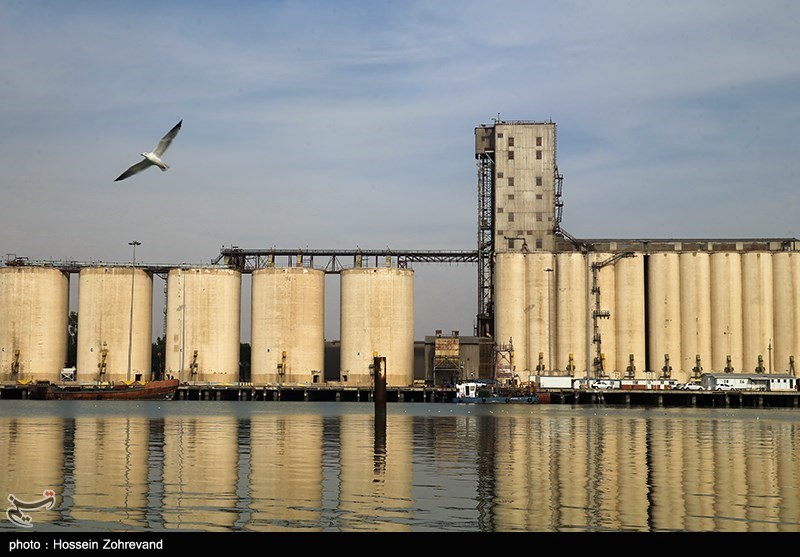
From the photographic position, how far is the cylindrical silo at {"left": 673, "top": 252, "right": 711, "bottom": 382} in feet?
499

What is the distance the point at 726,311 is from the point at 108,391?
86.1 m

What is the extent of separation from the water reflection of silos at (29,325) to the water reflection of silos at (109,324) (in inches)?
164

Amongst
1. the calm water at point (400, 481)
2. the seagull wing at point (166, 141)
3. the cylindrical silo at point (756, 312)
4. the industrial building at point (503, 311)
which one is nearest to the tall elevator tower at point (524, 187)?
the industrial building at point (503, 311)

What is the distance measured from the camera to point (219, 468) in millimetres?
41406

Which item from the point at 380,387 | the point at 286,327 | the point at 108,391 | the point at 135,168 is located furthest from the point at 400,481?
the point at 286,327

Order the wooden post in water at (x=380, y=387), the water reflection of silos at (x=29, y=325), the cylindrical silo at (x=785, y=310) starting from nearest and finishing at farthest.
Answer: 1. the wooden post in water at (x=380, y=387)
2. the cylindrical silo at (x=785, y=310)
3. the water reflection of silos at (x=29, y=325)

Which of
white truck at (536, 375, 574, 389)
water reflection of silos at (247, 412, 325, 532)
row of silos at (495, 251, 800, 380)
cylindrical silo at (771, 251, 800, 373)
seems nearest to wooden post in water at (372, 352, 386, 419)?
water reflection of silos at (247, 412, 325, 532)

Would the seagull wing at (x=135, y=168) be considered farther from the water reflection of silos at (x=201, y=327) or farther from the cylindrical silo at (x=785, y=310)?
the cylindrical silo at (x=785, y=310)

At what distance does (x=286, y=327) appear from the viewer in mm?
157500

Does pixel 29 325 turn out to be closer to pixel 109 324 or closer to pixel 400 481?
pixel 109 324

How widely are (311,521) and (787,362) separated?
137923mm

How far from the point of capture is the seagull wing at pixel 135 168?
2933 centimetres

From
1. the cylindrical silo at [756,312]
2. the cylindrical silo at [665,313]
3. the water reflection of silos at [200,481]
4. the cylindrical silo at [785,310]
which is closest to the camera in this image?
the water reflection of silos at [200,481]

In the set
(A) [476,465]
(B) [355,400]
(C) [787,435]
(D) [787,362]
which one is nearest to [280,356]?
(B) [355,400]
